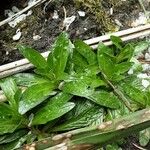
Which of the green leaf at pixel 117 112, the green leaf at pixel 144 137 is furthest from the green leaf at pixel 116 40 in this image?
the green leaf at pixel 144 137

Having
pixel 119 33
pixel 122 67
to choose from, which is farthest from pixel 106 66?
pixel 119 33

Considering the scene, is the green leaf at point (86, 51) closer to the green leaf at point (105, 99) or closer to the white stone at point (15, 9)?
the green leaf at point (105, 99)

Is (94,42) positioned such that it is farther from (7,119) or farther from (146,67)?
(7,119)

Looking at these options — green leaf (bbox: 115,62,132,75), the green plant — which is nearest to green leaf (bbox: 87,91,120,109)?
the green plant

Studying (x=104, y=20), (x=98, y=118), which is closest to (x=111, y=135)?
(x=98, y=118)

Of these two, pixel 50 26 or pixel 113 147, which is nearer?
pixel 113 147

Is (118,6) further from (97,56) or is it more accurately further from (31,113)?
(31,113)
